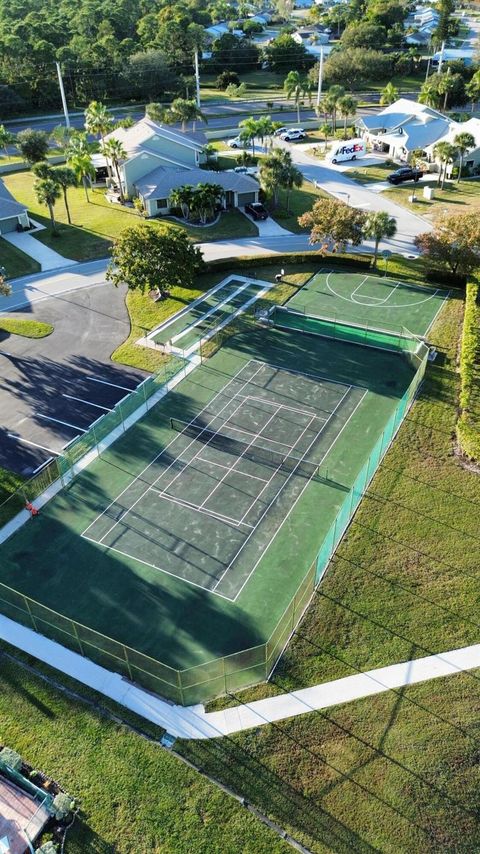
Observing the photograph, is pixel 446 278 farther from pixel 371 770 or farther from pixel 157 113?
pixel 157 113

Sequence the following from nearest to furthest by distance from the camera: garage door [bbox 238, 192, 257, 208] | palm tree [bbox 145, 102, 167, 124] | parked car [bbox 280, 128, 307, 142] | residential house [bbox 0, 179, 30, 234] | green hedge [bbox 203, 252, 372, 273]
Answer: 1. green hedge [bbox 203, 252, 372, 273]
2. residential house [bbox 0, 179, 30, 234]
3. garage door [bbox 238, 192, 257, 208]
4. palm tree [bbox 145, 102, 167, 124]
5. parked car [bbox 280, 128, 307, 142]

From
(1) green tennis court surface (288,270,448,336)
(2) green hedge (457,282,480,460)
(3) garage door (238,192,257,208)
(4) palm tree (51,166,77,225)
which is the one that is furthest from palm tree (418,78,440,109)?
(4) palm tree (51,166,77,225)

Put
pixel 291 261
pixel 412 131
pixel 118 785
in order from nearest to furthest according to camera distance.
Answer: pixel 118 785 < pixel 291 261 < pixel 412 131

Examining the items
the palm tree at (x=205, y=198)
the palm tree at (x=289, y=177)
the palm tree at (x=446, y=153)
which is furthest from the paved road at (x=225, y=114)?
the palm tree at (x=289, y=177)

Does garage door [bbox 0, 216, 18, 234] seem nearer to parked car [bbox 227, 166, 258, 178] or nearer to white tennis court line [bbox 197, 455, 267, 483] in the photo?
parked car [bbox 227, 166, 258, 178]

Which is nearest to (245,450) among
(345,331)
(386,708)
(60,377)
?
(60,377)

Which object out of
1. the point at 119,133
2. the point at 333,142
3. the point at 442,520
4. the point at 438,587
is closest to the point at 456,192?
the point at 333,142

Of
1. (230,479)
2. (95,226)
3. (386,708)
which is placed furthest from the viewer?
(95,226)

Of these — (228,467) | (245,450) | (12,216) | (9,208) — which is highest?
(9,208)

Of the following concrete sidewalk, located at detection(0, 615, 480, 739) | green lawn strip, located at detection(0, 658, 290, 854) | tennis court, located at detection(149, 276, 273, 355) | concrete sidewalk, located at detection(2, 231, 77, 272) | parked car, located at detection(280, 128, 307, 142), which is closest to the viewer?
green lawn strip, located at detection(0, 658, 290, 854)
